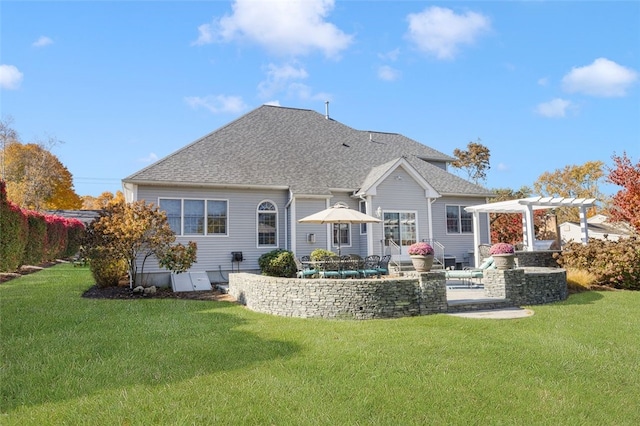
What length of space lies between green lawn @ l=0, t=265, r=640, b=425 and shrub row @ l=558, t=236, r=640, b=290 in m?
5.62

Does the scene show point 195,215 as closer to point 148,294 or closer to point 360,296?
point 148,294

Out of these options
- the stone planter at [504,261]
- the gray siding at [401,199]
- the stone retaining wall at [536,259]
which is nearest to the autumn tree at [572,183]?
the stone retaining wall at [536,259]

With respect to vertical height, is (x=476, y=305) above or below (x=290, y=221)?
below

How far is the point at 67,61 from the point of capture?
38.2 ft

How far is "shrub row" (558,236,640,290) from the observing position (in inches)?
536

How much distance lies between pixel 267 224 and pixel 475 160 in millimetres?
36364

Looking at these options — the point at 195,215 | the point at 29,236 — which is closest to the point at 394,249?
the point at 195,215

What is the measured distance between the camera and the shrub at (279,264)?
14.6 metres

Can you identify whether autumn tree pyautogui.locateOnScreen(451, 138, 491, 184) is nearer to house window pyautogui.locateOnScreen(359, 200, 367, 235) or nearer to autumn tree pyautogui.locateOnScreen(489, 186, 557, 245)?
autumn tree pyautogui.locateOnScreen(489, 186, 557, 245)

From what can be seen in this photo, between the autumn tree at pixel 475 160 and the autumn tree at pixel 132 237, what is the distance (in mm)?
38868

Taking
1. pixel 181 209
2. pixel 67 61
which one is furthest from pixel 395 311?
Result: pixel 67 61

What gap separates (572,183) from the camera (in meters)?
45.2

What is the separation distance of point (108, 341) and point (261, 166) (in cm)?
1122

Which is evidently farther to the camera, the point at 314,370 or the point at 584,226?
the point at 584,226
